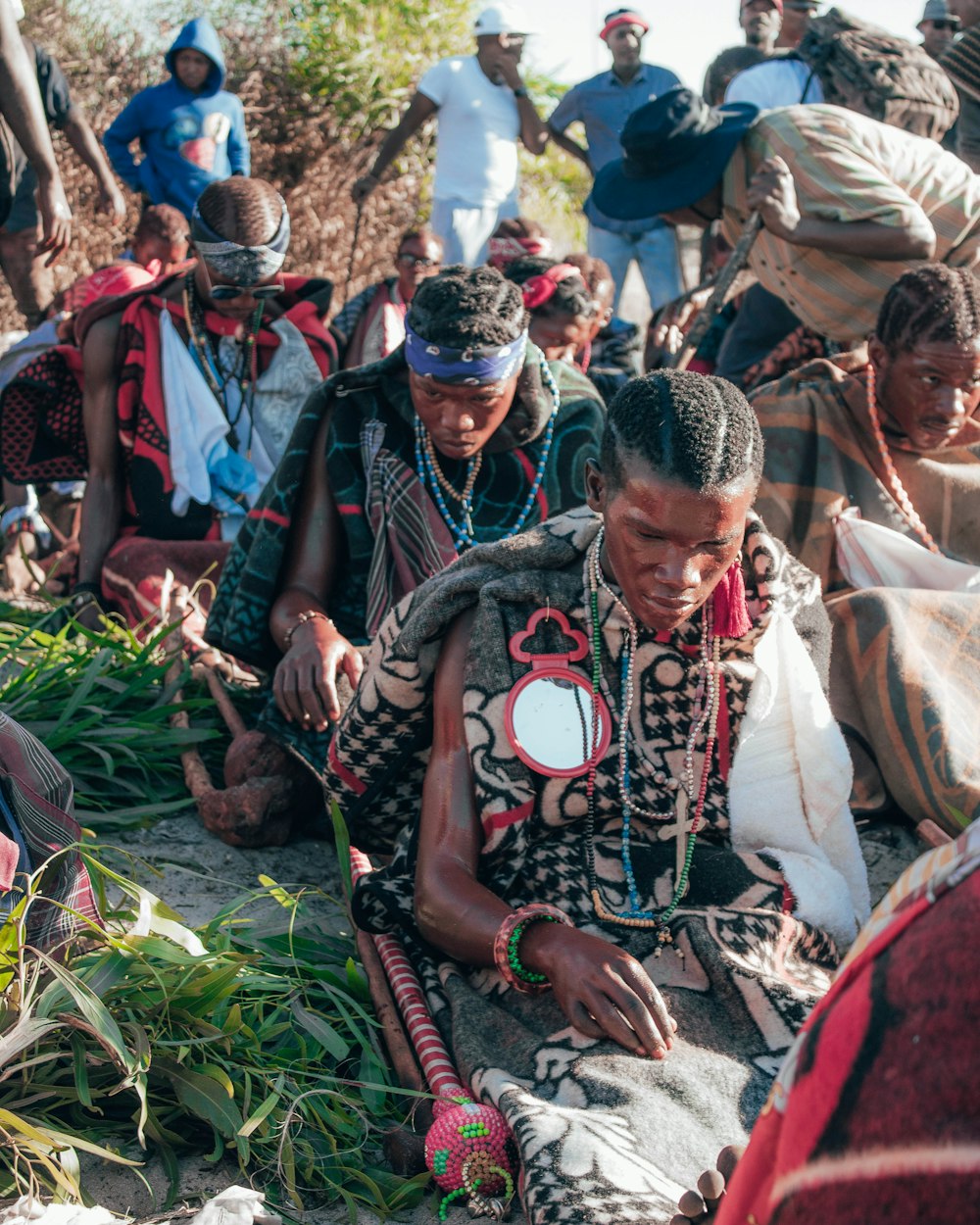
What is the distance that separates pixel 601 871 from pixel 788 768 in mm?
428

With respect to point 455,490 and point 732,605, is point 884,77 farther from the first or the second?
point 732,605

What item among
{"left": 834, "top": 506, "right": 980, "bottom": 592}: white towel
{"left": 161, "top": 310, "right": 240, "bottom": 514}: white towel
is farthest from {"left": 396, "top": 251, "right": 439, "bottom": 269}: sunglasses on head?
{"left": 834, "top": 506, "right": 980, "bottom": 592}: white towel

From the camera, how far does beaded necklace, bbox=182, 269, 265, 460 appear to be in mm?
5418

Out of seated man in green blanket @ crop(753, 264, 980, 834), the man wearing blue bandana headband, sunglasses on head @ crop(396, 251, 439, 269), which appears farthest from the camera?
sunglasses on head @ crop(396, 251, 439, 269)

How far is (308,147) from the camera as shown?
12250mm

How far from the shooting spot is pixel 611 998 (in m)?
2.35

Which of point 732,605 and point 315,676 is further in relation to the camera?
point 315,676

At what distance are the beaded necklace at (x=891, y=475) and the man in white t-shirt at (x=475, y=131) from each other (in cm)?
469

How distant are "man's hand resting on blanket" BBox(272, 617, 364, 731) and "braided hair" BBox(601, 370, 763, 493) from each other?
47.6 inches

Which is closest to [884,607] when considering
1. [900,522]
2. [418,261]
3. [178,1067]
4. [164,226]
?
[900,522]

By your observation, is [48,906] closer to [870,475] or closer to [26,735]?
[26,735]

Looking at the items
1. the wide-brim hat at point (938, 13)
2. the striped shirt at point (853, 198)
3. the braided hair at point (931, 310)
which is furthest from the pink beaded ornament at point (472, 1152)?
the wide-brim hat at point (938, 13)

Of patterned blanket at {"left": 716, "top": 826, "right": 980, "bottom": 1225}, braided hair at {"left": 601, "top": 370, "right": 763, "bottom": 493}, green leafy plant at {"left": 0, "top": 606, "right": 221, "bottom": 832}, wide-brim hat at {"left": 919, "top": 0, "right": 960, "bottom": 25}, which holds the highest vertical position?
patterned blanket at {"left": 716, "top": 826, "right": 980, "bottom": 1225}

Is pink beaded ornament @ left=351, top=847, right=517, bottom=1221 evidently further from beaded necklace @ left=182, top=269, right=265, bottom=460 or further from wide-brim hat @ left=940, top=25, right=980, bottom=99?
wide-brim hat @ left=940, top=25, right=980, bottom=99
